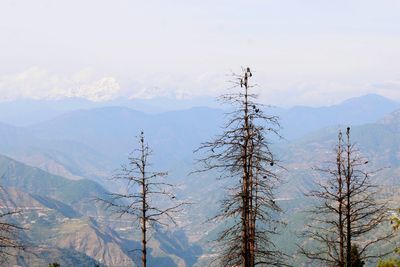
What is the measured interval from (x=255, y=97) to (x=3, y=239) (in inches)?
541

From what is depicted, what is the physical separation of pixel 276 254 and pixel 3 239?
13.7 meters

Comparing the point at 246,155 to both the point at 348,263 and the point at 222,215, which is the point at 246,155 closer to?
the point at 222,215

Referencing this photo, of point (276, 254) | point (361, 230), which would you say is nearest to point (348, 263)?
point (361, 230)

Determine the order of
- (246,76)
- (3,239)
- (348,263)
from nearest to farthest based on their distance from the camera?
(3,239) < (246,76) < (348,263)

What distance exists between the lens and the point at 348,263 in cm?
2839

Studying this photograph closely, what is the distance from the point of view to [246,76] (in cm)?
2639

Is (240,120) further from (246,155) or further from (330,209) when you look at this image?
(330,209)

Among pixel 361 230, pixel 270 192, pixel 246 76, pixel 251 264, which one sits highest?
pixel 246 76

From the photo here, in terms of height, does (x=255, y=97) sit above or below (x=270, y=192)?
above

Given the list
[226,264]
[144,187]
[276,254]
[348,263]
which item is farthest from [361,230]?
[144,187]

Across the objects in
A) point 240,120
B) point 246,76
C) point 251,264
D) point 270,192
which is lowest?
point 251,264

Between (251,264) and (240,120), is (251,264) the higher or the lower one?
the lower one

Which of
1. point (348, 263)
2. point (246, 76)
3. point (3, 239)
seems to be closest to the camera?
point (3, 239)

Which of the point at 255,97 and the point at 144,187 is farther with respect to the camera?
the point at 144,187
